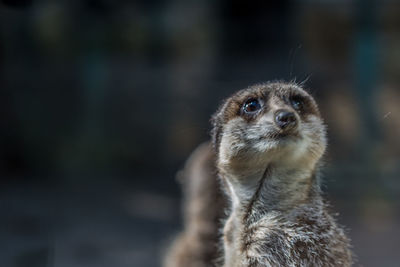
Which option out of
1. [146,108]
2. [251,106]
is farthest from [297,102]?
[146,108]

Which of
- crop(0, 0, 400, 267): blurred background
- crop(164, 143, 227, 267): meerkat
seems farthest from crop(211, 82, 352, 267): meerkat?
Result: crop(0, 0, 400, 267): blurred background

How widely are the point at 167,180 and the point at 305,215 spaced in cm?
521

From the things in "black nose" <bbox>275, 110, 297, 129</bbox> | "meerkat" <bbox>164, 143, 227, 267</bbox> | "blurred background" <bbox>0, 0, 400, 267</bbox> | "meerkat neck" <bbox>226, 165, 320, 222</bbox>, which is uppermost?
"blurred background" <bbox>0, 0, 400, 267</bbox>

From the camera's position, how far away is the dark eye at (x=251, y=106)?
2262 millimetres

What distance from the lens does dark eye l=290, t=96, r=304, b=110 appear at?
2.28 m

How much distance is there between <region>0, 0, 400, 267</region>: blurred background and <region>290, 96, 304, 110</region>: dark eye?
2056 mm

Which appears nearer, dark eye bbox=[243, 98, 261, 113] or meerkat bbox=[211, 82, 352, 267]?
meerkat bbox=[211, 82, 352, 267]

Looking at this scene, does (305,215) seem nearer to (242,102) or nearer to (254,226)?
(254,226)

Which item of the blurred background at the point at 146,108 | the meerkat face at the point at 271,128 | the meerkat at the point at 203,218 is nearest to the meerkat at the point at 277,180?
the meerkat face at the point at 271,128

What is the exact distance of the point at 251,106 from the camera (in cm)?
227

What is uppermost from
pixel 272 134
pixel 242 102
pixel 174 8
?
pixel 174 8

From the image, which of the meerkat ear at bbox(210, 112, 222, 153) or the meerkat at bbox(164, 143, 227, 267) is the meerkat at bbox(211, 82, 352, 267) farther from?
the meerkat at bbox(164, 143, 227, 267)

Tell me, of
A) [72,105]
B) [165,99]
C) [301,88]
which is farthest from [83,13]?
[301,88]

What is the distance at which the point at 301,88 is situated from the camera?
2.38m
